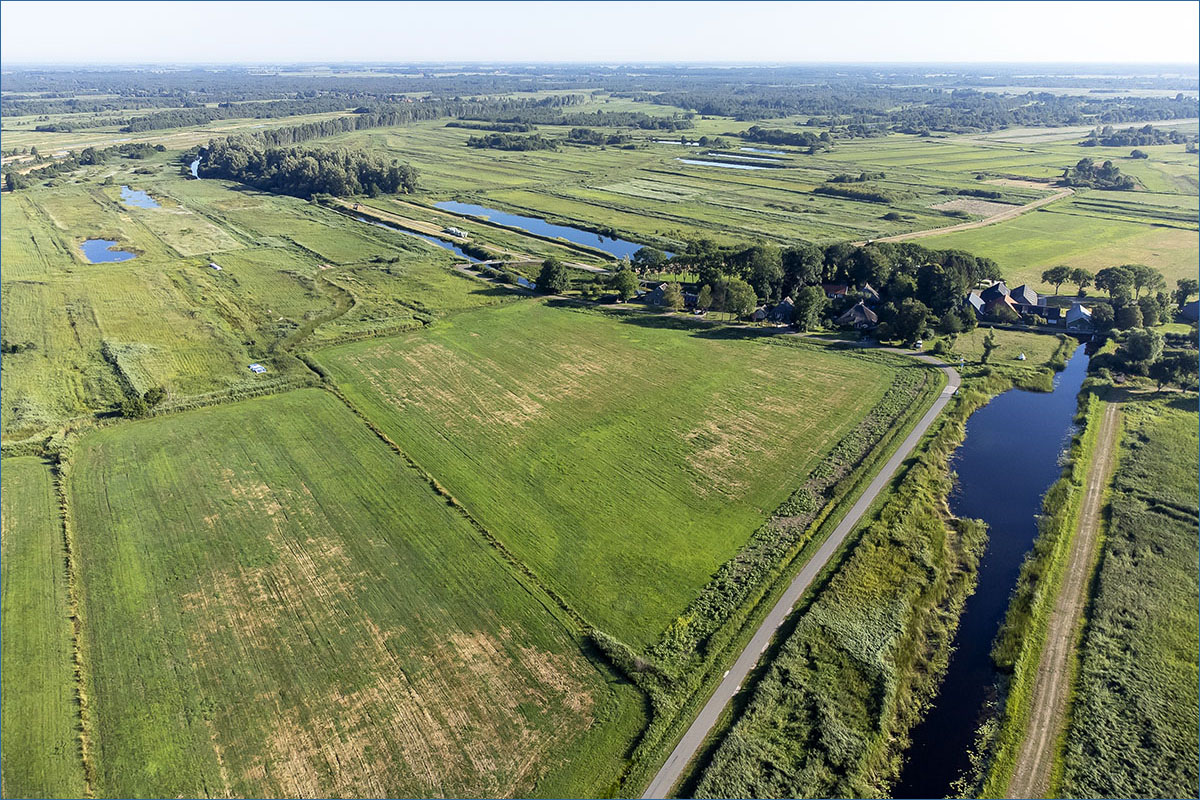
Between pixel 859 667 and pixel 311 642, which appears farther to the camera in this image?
pixel 311 642

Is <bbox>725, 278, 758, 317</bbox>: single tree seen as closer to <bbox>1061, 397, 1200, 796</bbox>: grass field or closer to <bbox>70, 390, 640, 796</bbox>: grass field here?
<bbox>1061, 397, 1200, 796</bbox>: grass field

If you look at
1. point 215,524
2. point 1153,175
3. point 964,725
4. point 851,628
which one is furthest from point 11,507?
point 1153,175

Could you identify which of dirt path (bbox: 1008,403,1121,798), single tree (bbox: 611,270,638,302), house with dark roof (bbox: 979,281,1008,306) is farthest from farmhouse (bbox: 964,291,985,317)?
single tree (bbox: 611,270,638,302)

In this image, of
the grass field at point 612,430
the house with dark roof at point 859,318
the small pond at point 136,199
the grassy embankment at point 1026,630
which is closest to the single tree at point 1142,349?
the grassy embankment at point 1026,630

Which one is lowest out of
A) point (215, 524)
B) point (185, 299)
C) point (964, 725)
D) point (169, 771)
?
point (964, 725)

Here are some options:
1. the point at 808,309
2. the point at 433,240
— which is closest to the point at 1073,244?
the point at 808,309

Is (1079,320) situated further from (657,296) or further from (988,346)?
(657,296)

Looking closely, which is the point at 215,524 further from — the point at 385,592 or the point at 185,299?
the point at 185,299
